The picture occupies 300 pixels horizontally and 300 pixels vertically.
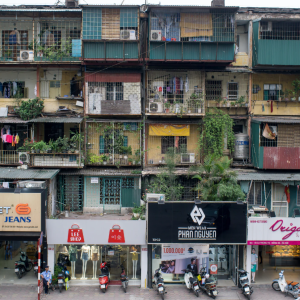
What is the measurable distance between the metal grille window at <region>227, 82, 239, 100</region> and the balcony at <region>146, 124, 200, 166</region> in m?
3.14

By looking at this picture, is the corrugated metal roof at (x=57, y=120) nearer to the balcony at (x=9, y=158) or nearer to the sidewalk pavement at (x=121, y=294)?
the balcony at (x=9, y=158)

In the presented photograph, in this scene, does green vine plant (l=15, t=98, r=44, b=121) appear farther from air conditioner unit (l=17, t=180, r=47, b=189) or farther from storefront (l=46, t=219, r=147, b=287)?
storefront (l=46, t=219, r=147, b=287)

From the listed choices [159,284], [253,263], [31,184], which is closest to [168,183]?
[159,284]

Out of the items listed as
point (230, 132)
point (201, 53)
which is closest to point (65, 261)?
point (230, 132)

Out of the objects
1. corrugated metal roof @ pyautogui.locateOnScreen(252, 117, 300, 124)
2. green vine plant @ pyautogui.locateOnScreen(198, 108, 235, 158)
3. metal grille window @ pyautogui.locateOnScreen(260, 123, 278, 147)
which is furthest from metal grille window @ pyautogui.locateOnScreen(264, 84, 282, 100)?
green vine plant @ pyautogui.locateOnScreen(198, 108, 235, 158)

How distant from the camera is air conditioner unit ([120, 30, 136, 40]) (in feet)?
69.5

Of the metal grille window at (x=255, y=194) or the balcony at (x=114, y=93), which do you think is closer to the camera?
the metal grille window at (x=255, y=194)

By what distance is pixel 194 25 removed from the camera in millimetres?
21312

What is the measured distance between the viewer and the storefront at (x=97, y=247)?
1758 cm

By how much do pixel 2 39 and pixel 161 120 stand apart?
1167 centimetres

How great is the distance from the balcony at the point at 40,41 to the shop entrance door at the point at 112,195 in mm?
7760

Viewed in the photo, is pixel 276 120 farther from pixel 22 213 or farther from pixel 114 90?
pixel 22 213

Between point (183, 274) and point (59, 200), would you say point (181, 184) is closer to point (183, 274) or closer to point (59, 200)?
point (183, 274)

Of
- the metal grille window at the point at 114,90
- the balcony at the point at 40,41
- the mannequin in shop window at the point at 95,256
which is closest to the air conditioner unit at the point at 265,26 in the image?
the metal grille window at the point at 114,90
